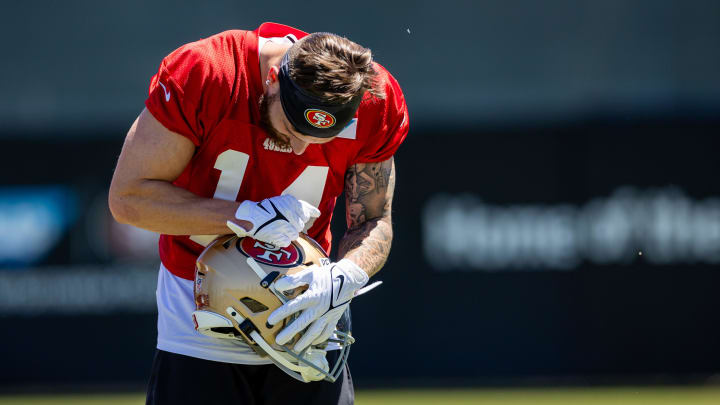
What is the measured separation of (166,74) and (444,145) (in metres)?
5.06

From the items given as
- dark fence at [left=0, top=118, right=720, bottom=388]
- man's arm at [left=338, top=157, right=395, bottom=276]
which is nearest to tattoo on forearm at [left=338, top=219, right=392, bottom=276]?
man's arm at [left=338, top=157, right=395, bottom=276]

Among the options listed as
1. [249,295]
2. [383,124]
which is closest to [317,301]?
[249,295]

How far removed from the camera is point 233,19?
367 inches

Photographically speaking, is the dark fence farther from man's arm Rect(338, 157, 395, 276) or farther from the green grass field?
man's arm Rect(338, 157, 395, 276)

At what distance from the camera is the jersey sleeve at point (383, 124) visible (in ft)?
11.2

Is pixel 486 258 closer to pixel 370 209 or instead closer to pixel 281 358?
pixel 370 209

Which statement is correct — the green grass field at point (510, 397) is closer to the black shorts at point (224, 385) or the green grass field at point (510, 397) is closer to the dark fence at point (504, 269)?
the dark fence at point (504, 269)

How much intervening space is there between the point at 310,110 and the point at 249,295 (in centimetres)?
62

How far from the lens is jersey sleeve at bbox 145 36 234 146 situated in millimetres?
3119

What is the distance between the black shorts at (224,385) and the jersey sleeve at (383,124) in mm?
827

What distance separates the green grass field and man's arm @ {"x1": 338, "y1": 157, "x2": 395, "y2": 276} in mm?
3599

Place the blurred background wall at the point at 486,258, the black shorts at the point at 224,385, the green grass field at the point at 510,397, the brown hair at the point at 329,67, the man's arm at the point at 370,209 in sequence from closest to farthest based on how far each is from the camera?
the brown hair at the point at 329,67 < the black shorts at the point at 224,385 < the man's arm at the point at 370,209 < the green grass field at the point at 510,397 < the blurred background wall at the point at 486,258

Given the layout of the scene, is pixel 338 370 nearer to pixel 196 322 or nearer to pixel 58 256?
pixel 196 322

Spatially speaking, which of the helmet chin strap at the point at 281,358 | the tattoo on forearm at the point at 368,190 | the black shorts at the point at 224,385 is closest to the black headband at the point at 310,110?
the tattoo on forearm at the point at 368,190
